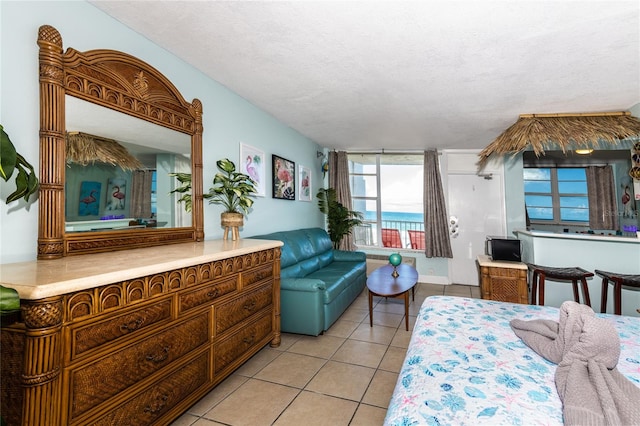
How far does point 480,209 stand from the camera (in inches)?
212

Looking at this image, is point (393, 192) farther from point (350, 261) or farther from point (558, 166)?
point (558, 166)

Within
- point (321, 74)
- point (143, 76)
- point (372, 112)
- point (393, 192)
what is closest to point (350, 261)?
point (393, 192)

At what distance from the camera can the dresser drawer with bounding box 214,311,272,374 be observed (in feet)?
6.54

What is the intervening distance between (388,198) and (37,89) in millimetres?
5302

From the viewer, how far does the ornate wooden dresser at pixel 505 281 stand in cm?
342

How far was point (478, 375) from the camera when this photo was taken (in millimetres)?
1186

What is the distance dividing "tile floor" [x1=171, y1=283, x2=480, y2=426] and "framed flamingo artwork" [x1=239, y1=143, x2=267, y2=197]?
68.2 inches

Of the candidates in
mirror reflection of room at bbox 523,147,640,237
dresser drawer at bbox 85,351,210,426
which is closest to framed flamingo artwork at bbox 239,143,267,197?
dresser drawer at bbox 85,351,210,426

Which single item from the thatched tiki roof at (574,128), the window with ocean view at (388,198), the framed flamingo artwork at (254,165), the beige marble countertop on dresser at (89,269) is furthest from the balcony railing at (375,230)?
the beige marble countertop on dresser at (89,269)

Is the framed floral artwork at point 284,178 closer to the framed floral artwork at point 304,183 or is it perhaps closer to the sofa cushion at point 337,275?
the framed floral artwork at point 304,183

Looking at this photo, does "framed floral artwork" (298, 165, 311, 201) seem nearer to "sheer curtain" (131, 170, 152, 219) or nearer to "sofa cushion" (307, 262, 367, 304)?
"sofa cushion" (307, 262, 367, 304)

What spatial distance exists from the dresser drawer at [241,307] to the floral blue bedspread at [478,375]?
1231 millimetres

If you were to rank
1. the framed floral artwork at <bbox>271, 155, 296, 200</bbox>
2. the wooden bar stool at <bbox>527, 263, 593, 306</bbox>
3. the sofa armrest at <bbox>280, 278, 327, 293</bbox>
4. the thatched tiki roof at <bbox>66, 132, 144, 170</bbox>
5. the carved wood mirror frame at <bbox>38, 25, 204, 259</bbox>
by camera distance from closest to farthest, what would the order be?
the carved wood mirror frame at <bbox>38, 25, 204, 259</bbox> < the thatched tiki roof at <bbox>66, 132, 144, 170</bbox> < the wooden bar stool at <bbox>527, 263, 593, 306</bbox> < the sofa armrest at <bbox>280, 278, 327, 293</bbox> < the framed floral artwork at <bbox>271, 155, 296, 200</bbox>

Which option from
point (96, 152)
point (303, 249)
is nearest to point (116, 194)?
point (96, 152)
